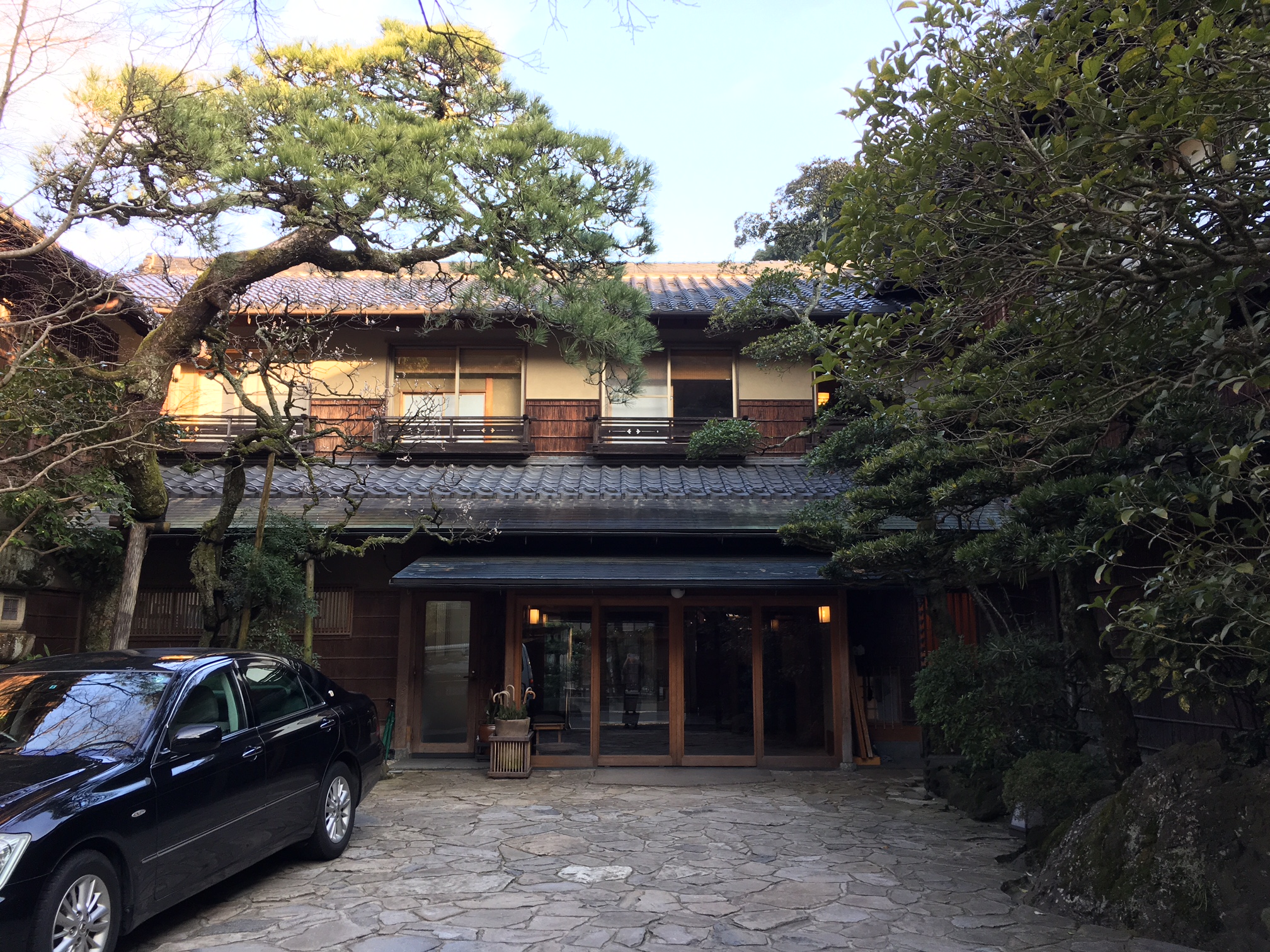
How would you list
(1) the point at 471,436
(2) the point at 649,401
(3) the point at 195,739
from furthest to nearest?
(2) the point at 649,401, (1) the point at 471,436, (3) the point at 195,739

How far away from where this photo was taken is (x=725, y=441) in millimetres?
12773

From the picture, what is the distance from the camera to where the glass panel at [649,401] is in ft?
44.7

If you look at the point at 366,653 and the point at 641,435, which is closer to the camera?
the point at 366,653

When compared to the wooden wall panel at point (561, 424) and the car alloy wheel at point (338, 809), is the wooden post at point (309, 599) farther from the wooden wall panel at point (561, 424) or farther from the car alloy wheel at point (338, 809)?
the wooden wall panel at point (561, 424)

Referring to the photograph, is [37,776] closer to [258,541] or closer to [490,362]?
[258,541]

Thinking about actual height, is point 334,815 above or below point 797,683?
below

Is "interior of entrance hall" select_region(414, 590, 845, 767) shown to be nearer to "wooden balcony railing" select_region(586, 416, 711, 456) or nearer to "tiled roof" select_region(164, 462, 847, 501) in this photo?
"tiled roof" select_region(164, 462, 847, 501)

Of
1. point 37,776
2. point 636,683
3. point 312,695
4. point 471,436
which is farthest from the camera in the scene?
point 471,436

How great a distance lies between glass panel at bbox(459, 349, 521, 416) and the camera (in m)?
13.6

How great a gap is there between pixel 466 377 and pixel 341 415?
Result: 1.99m

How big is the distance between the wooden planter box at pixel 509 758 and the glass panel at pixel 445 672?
65.6 inches

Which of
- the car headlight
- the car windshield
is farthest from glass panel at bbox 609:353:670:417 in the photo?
the car headlight

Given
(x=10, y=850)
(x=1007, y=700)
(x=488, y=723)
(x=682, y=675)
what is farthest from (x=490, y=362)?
(x=10, y=850)

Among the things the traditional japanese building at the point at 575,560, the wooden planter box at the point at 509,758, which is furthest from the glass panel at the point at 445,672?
the wooden planter box at the point at 509,758
